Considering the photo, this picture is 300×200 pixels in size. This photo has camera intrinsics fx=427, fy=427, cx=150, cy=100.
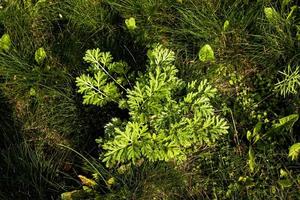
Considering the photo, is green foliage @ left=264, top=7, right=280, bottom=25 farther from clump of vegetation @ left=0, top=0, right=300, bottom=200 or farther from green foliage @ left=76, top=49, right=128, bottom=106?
green foliage @ left=76, top=49, right=128, bottom=106

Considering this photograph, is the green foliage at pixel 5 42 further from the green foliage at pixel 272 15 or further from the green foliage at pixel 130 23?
the green foliage at pixel 272 15

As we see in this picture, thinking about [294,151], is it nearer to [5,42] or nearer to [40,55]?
[40,55]

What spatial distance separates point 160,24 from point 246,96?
2.41 ft

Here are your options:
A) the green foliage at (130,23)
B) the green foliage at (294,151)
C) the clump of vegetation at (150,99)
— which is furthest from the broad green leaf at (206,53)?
the green foliage at (294,151)

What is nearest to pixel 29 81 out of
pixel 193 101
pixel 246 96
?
pixel 193 101

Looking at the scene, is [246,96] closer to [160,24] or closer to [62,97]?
[160,24]

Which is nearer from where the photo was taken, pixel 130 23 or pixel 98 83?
pixel 98 83

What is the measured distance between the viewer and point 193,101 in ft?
7.27

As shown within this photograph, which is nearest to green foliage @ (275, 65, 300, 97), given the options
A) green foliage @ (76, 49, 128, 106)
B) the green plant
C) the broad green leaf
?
the broad green leaf

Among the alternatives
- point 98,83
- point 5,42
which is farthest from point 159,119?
point 5,42

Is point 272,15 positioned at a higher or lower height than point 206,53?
higher

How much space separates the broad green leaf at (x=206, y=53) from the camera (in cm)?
254

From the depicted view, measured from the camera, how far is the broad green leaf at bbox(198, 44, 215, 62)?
8.35 ft

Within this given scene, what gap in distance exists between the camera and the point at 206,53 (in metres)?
2.56
